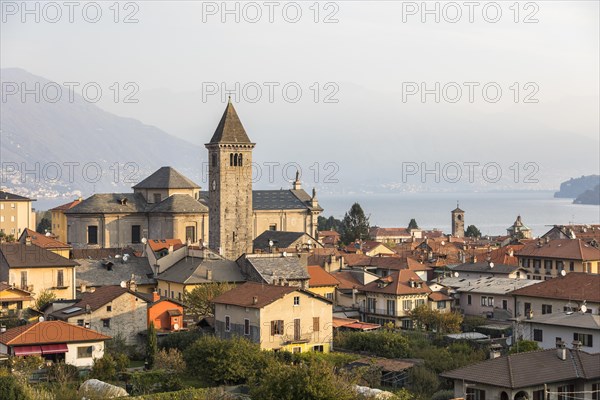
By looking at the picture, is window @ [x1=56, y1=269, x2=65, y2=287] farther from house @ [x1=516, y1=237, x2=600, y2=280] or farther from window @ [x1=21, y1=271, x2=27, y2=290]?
house @ [x1=516, y1=237, x2=600, y2=280]

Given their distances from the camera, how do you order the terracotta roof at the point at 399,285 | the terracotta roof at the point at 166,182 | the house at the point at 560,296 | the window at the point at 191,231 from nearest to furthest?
the house at the point at 560,296 → the terracotta roof at the point at 399,285 → the window at the point at 191,231 → the terracotta roof at the point at 166,182

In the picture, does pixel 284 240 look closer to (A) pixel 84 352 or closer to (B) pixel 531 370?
(A) pixel 84 352

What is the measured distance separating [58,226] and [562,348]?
7820cm

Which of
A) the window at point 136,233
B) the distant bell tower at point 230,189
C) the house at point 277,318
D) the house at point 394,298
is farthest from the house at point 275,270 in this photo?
the window at point 136,233

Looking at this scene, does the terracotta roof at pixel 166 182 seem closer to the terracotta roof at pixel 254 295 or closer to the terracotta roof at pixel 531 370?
the terracotta roof at pixel 254 295

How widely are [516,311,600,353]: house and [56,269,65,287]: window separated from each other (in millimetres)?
25571

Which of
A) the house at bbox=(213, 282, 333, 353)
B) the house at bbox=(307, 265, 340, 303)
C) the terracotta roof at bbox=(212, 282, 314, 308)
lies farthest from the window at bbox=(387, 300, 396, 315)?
the terracotta roof at bbox=(212, 282, 314, 308)

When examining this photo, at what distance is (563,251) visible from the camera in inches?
2788

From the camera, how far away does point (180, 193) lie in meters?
87.6

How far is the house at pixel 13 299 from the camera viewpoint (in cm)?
5472

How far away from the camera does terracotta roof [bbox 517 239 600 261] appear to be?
69.6m

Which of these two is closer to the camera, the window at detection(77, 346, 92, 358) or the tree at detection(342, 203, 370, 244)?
the window at detection(77, 346, 92, 358)

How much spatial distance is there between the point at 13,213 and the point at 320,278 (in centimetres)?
6332

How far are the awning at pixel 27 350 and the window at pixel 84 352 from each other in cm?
161
